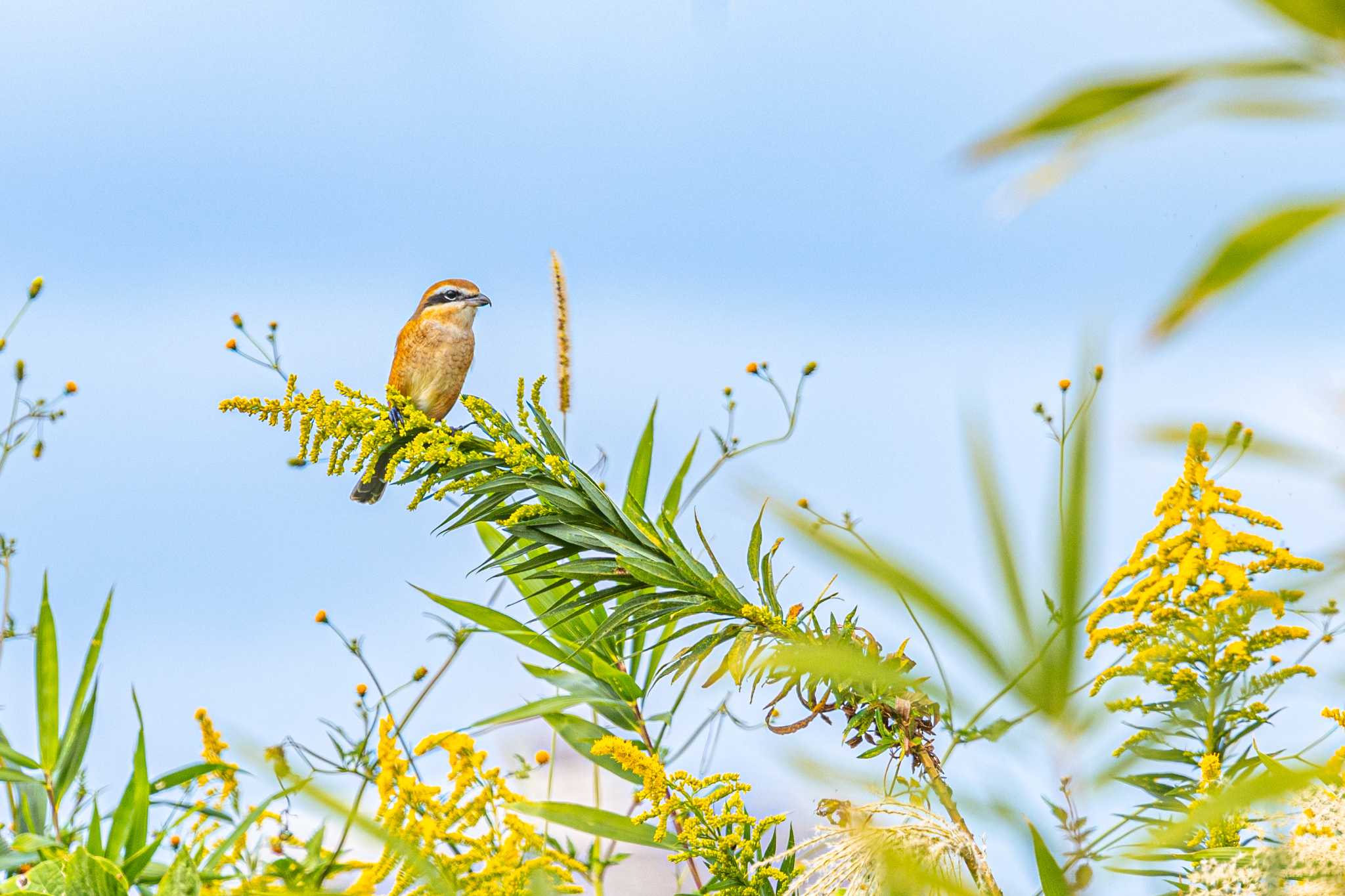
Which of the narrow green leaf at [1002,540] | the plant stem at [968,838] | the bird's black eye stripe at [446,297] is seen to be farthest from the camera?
the bird's black eye stripe at [446,297]

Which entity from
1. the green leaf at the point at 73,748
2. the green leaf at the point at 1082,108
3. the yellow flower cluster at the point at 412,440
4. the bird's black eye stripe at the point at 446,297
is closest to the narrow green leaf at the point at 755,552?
the yellow flower cluster at the point at 412,440

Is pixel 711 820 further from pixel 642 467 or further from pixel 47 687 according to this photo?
pixel 47 687

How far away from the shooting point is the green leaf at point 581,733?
2.06 m

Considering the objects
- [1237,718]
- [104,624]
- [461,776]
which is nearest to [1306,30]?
[1237,718]

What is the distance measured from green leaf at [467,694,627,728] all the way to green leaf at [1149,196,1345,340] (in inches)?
48.7

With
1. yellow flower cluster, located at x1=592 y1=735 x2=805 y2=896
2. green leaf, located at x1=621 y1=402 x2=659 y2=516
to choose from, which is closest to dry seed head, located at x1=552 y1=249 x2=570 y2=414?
green leaf, located at x1=621 y1=402 x2=659 y2=516

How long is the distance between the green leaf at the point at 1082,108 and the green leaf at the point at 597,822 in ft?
4.36

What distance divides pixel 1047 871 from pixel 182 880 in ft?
3.83

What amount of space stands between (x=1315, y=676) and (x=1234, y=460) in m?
0.35

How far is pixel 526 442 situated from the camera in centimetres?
163

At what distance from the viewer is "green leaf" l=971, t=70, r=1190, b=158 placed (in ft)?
2.75

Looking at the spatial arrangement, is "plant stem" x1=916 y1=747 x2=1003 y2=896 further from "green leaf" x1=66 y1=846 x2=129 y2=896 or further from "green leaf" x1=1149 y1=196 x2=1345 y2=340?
"green leaf" x1=66 y1=846 x2=129 y2=896

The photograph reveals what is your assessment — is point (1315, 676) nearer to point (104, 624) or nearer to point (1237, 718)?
point (1237, 718)

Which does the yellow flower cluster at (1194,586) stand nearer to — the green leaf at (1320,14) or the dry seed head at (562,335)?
A: the green leaf at (1320,14)
